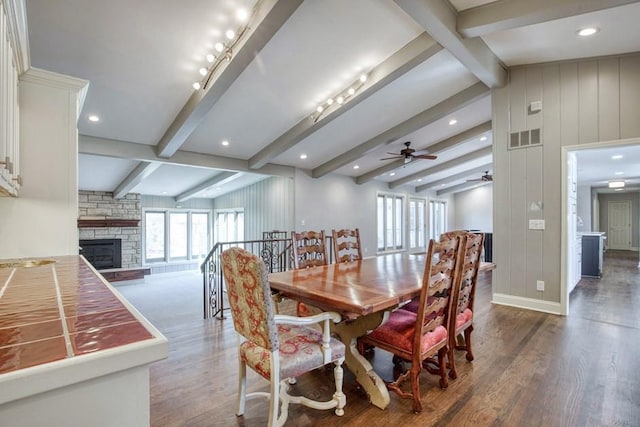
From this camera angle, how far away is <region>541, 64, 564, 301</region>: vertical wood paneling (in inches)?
151

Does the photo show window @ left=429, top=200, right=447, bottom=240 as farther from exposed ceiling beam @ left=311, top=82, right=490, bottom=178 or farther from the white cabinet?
the white cabinet

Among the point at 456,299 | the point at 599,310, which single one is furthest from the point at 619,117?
the point at 456,299

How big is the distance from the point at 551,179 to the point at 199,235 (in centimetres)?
1002

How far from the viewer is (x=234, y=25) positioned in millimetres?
2844

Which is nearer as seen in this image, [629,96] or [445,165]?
[629,96]

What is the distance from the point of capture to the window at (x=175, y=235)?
983 centimetres

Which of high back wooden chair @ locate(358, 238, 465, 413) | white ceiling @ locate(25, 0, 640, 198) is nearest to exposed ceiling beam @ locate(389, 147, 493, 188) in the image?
white ceiling @ locate(25, 0, 640, 198)

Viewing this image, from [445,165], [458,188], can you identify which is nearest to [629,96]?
[445,165]

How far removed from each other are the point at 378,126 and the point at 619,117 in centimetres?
316

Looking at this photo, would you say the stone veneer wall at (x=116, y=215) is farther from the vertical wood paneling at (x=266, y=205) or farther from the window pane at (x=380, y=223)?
the window pane at (x=380, y=223)

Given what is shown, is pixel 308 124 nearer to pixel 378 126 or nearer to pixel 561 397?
pixel 378 126

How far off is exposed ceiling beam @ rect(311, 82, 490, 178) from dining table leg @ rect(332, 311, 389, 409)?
12.9ft

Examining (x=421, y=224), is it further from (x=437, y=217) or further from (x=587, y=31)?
(x=587, y=31)

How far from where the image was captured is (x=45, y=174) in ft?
7.20
